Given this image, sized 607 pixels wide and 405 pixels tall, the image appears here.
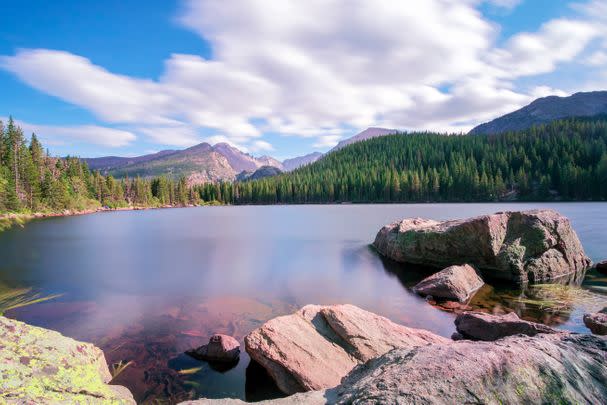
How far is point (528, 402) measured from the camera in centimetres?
368

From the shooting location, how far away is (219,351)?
10.7 m

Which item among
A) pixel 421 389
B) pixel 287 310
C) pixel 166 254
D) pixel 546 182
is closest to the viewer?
pixel 421 389

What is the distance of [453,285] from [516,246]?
662 centimetres

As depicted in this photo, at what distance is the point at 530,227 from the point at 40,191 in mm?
111732

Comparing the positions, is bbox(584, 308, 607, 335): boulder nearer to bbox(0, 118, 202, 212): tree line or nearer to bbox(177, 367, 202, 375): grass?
bbox(177, 367, 202, 375): grass

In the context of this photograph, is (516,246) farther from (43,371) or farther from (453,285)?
(43,371)

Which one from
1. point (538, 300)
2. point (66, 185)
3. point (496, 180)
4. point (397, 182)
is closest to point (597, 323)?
point (538, 300)

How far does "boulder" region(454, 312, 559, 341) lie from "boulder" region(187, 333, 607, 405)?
20.6 ft

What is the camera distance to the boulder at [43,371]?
4664 mm

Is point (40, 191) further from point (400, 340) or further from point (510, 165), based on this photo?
point (510, 165)

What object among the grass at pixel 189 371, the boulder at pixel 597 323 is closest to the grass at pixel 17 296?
the grass at pixel 189 371

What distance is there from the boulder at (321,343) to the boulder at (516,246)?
1233cm

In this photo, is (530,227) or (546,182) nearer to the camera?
(530,227)

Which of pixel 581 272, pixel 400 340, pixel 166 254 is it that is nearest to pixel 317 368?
pixel 400 340
